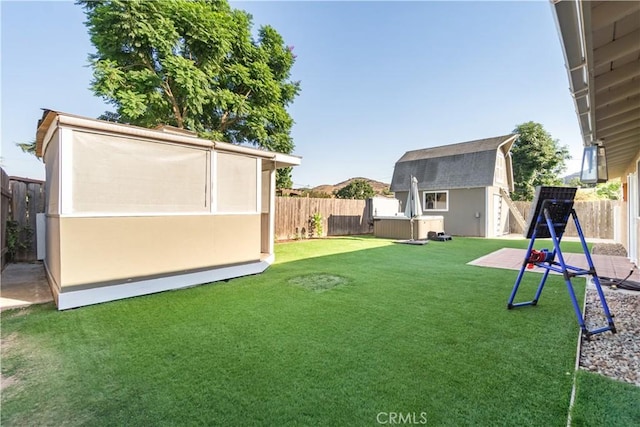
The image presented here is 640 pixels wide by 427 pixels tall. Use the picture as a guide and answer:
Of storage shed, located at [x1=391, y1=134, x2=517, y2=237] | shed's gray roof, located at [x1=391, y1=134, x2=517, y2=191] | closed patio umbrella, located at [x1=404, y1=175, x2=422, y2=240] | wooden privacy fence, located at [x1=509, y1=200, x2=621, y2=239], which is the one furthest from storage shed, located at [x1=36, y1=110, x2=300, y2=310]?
wooden privacy fence, located at [x1=509, y1=200, x2=621, y2=239]

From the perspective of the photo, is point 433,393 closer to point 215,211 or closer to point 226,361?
point 226,361

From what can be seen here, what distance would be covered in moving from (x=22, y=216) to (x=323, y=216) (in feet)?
32.8

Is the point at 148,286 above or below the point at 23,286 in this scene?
above

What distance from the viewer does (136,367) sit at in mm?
2383

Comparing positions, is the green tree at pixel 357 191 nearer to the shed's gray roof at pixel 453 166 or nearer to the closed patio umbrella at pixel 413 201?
the shed's gray roof at pixel 453 166

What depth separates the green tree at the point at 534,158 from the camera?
20.0 meters

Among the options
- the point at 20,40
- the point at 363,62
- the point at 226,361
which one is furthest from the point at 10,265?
the point at 363,62

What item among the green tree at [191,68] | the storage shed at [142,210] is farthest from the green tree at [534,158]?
the storage shed at [142,210]

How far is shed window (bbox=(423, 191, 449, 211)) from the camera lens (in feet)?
51.2

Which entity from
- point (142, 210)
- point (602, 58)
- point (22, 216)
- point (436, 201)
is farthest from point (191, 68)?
point (436, 201)

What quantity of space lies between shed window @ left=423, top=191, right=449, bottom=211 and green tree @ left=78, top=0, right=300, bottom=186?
860cm

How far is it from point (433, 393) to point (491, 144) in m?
16.2

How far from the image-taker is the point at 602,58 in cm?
230

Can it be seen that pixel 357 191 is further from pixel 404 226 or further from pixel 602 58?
pixel 602 58
